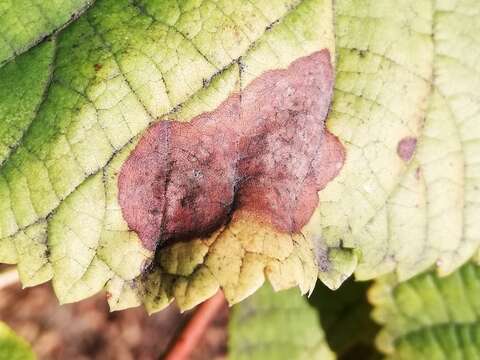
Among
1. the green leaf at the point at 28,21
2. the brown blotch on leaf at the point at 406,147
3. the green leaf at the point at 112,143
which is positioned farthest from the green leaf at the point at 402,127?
the green leaf at the point at 28,21

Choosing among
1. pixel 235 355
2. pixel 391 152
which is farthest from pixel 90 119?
pixel 235 355

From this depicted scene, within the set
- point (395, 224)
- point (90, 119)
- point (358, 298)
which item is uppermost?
point (90, 119)

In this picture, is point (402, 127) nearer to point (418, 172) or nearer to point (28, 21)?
point (418, 172)

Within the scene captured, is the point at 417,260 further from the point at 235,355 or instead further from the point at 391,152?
the point at 235,355

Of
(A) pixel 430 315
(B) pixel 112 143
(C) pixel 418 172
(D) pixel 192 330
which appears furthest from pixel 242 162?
(A) pixel 430 315

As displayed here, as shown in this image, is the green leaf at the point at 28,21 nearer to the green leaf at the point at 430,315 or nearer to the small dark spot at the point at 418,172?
the small dark spot at the point at 418,172

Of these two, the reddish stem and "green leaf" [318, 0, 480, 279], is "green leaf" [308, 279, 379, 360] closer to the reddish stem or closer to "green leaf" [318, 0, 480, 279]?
the reddish stem

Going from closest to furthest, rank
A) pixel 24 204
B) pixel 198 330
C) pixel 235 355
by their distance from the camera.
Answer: pixel 24 204, pixel 198 330, pixel 235 355
